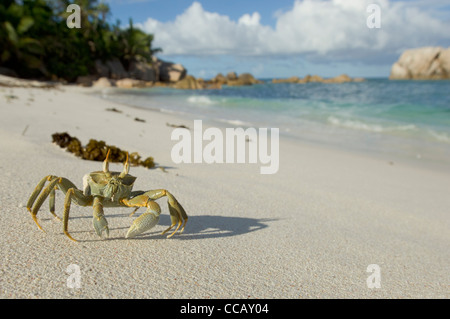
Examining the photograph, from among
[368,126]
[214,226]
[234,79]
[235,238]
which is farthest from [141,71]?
[235,238]

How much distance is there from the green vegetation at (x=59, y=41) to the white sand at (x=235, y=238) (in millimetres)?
32169

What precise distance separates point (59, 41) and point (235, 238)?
42.4m

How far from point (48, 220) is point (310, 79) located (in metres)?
104

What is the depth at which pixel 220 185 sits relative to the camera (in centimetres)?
480

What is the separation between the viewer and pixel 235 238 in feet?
10.1

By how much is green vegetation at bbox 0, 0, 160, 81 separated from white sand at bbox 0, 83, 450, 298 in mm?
32169

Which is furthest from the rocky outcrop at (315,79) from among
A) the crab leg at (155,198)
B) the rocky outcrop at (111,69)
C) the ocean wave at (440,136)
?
the crab leg at (155,198)

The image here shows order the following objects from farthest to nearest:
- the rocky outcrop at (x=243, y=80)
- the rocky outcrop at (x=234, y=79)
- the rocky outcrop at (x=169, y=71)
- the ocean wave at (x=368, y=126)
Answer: the rocky outcrop at (x=234, y=79)
the rocky outcrop at (x=243, y=80)
the rocky outcrop at (x=169, y=71)
the ocean wave at (x=368, y=126)

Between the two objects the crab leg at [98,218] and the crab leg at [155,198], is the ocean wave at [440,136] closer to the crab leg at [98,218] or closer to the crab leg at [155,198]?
the crab leg at [155,198]

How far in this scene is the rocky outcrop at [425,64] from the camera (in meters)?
91.1

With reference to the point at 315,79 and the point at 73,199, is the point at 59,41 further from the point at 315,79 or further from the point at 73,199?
the point at 315,79

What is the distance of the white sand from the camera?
226 centimetres
